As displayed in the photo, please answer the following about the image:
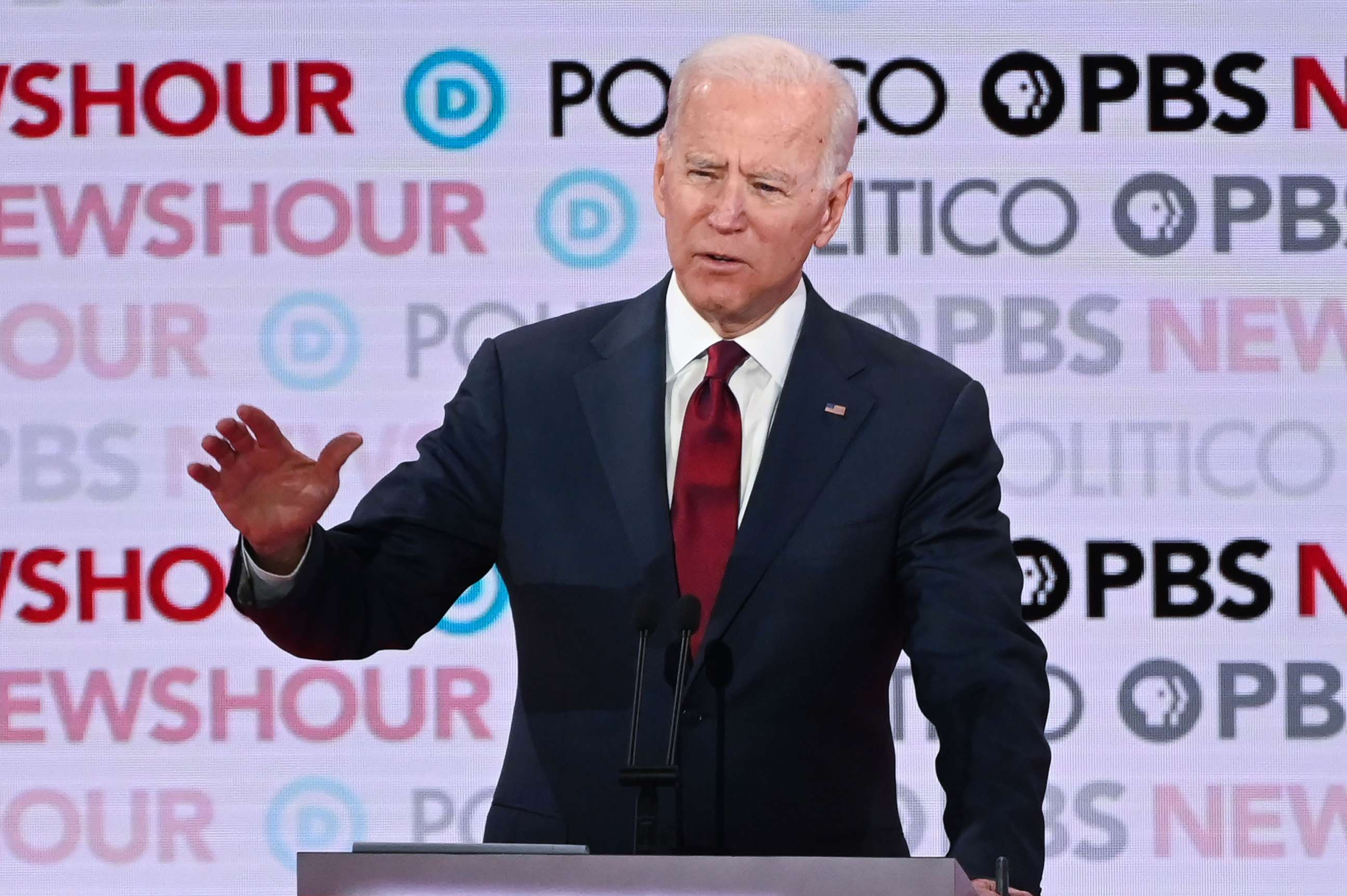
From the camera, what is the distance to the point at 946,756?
2338 mm

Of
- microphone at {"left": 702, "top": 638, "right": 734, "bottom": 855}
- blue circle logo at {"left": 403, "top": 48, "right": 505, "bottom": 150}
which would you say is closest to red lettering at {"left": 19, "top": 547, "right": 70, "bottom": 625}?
blue circle logo at {"left": 403, "top": 48, "right": 505, "bottom": 150}

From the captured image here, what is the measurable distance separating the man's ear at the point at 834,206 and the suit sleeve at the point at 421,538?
46 centimetres

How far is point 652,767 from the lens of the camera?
2092 mm

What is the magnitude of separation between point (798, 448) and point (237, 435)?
72 cm

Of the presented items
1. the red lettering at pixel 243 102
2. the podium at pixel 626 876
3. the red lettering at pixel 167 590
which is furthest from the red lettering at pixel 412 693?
the podium at pixel 626 876

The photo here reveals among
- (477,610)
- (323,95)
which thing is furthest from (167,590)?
(323,95)

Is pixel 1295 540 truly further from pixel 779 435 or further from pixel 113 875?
pixel 113 875

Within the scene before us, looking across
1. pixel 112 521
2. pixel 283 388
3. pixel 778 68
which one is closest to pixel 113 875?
pixel 112 521

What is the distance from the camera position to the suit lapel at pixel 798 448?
2377mm

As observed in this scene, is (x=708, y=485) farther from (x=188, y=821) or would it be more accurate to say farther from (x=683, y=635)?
(x=188, y=821)

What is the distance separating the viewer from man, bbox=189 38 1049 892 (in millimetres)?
2355

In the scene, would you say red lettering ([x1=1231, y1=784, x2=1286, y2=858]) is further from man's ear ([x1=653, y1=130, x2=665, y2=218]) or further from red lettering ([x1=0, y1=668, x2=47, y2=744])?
red lettering ([x1=0, y1=668, x2=47, y2=744])

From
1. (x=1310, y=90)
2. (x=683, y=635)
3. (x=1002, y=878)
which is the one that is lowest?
(x=1002, y=878)

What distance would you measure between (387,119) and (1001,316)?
4.01 feet
